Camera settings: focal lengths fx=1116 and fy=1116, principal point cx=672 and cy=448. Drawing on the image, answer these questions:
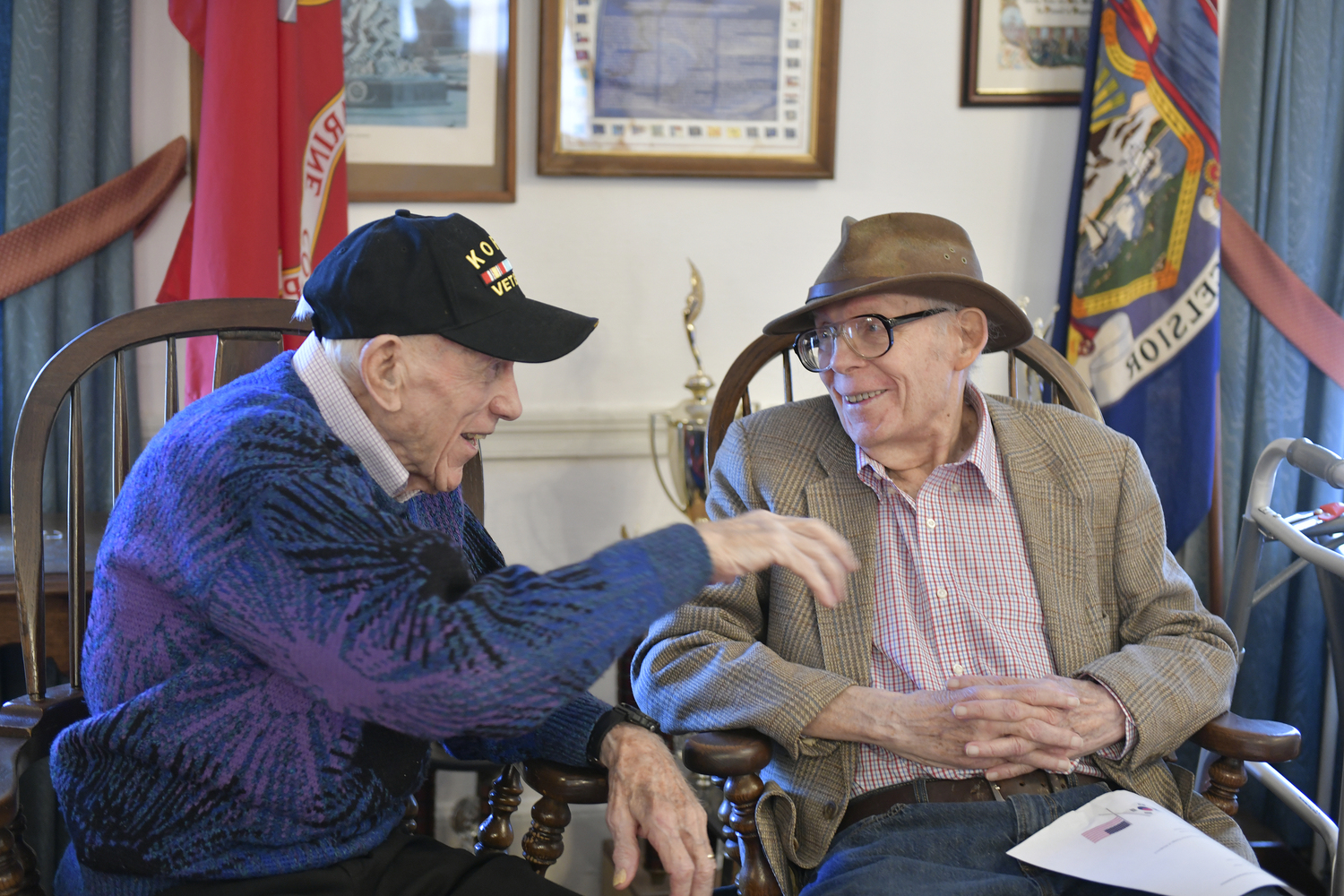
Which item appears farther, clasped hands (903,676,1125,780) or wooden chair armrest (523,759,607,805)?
clasped hands (903,676,1125,780)

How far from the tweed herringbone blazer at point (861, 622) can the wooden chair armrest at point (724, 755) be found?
57 mm

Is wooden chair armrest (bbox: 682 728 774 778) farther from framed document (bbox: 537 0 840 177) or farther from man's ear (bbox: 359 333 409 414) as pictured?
framed document (bbox: 537 0 840 177)

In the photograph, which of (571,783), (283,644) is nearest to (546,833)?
(571,783)

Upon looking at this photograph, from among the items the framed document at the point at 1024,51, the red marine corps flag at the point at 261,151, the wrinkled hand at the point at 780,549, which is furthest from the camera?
the framed document at the point at 1024,51

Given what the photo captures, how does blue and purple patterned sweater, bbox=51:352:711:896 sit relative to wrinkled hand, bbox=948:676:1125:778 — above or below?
above

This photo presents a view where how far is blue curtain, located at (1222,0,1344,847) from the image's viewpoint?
262 cm

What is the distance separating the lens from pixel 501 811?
145cm

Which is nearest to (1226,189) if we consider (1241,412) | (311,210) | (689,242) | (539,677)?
(1241,412)

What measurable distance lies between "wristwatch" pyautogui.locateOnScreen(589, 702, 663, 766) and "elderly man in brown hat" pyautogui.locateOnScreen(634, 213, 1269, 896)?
0.13m

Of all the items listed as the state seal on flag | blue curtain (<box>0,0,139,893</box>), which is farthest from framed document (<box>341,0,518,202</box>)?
the state seal on flag

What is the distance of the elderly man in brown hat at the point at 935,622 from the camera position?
1510 millimetres

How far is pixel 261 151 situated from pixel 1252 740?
1960 millimetres

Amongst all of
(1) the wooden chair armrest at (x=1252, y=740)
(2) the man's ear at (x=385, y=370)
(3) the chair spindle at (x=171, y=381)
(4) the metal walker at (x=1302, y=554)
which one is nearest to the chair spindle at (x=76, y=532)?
(3) the chair spindle at (x=171, y=381)

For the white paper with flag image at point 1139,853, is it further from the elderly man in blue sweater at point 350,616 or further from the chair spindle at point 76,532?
the chair spindle at point 76,532
